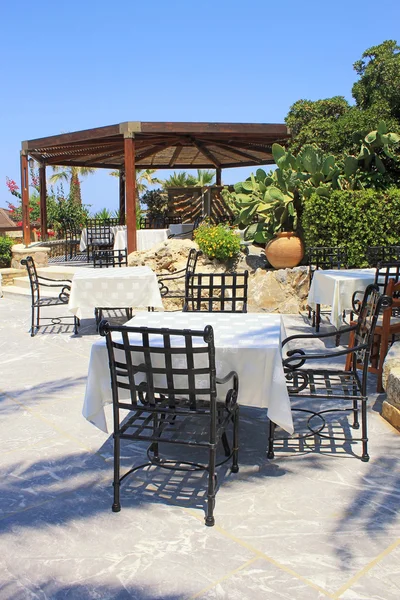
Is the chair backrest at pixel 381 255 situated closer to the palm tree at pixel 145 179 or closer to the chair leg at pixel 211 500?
the chair leg at pixel 211 500

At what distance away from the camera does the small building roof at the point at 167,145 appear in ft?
34.1

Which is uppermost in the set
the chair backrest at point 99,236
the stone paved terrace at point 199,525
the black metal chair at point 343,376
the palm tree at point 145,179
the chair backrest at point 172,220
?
the palm tree at point 145,179

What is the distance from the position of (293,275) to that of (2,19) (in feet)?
23.3

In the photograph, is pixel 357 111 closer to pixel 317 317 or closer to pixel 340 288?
pixel 317 317

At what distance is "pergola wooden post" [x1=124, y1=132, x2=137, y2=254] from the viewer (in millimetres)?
10273

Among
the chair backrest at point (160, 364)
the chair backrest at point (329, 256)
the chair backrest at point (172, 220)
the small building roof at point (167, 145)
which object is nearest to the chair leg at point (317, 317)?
the chair backrest at point (329, 256)

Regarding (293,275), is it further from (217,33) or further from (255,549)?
(255,549)

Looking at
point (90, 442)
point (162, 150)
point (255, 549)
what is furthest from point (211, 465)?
point (162, 150)

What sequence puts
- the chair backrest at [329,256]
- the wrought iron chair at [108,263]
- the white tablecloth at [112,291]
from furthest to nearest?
the chair backrest at [329,256] < the wrought iron chair at [108,263] < the white tablecloth at [112,291]

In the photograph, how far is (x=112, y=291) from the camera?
6125 millimetres

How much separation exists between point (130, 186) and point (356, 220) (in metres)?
4.40

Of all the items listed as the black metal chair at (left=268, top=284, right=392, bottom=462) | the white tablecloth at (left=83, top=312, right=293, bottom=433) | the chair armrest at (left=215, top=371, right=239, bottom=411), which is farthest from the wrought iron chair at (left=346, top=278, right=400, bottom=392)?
the chair armrest at (left=215, top=371, right=239, bottom=411)

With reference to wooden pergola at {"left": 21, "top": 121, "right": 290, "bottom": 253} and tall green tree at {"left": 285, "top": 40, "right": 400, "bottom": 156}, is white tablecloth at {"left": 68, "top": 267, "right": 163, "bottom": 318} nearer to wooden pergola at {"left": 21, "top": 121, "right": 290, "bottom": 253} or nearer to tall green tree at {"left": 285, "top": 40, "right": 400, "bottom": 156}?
wooden pergola at {"left": 21, "top": 121, "right": 290, "bottom": 253}

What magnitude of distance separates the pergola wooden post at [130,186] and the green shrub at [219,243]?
2.00m
